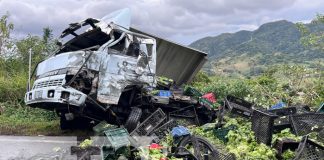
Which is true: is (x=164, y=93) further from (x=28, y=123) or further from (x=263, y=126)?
(x=28, y=123)

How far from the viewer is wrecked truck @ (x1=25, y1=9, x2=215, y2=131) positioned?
33.0 ft

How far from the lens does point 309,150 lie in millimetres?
6102

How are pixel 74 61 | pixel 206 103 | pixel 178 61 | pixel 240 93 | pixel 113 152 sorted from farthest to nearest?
pixel 240 93 → pixel 178 61 → pixel 206 103 → pixel 74 61 → pixel 113 152

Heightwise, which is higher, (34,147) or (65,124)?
(65,124)

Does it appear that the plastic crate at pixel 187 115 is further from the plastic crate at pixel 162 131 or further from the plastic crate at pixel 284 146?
the plastic crate at pixel 284 146

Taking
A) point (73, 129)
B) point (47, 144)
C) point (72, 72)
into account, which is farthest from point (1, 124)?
point (72, 72)

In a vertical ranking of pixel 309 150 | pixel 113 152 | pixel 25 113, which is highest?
pixel 309 150

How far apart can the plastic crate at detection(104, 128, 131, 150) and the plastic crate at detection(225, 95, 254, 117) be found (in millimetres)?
2971

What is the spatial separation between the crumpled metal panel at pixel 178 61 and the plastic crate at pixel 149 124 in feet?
18.4

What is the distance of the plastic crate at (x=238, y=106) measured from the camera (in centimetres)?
944

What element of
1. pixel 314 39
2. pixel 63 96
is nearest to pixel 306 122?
pixel 63 96

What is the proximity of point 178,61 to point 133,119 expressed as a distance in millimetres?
5769

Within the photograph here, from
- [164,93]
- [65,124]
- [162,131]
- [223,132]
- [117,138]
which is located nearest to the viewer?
[117,138]

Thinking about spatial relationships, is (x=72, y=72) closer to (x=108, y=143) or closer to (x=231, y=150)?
(x=108, y=143)
